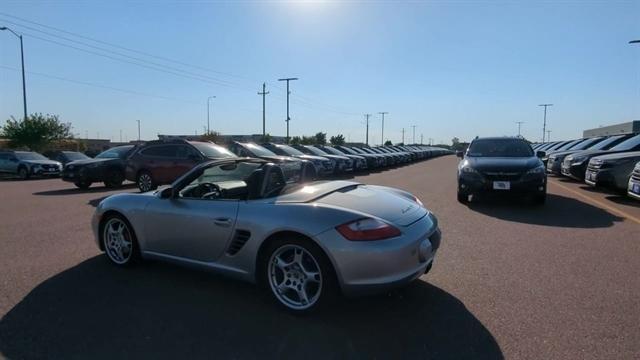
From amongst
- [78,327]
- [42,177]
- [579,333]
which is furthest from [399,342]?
[42,177]

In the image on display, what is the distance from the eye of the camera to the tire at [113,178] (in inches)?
585

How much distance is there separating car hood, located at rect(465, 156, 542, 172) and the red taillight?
6538 mm

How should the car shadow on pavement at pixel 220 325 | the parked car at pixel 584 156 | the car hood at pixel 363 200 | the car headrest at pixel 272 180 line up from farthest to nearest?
the parked car at pixel 584 156 < the car headrest at pixel 272 180 < the car hood at pixel 363 200 < the car shadow on pavement at pixel 220 325

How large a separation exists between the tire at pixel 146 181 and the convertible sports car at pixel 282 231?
28.2ft

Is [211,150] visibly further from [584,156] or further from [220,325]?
[584,156]

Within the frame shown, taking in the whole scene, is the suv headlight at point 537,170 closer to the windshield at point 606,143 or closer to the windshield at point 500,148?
the windshield at point 500,148

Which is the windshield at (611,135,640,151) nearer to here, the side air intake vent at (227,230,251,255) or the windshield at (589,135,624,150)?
the windshield at (589,135,624,150)

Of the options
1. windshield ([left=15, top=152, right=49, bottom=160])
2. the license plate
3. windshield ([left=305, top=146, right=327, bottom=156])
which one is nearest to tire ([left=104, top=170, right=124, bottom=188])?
windshield ([left=305, top=146, right=327, bottom=156])

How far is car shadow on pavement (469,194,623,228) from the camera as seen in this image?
7.74 m

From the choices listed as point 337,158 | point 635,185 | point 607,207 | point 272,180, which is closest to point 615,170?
point 635,185

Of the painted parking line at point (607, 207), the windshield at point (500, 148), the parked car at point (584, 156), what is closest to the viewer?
the painted parking line at point (607, 207)

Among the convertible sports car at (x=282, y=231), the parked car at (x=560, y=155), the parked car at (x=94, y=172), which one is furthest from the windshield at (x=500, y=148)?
the parked car at (x=94, y=172)

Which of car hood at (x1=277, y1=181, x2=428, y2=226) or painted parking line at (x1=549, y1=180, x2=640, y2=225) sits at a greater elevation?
car hood at (x1=277, y1=181, x2=428, y2=226)

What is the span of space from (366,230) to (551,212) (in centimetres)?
684
